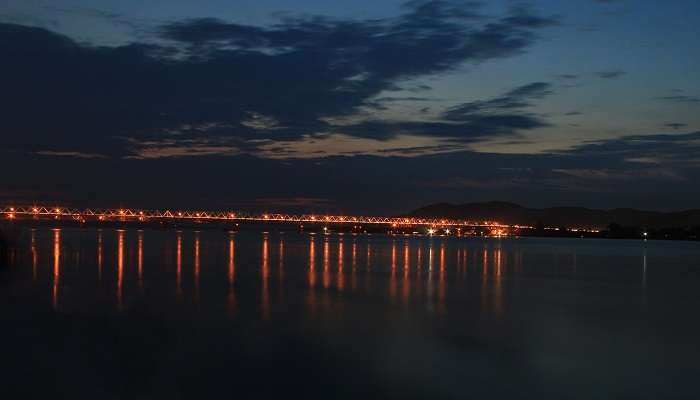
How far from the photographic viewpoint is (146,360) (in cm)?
1170

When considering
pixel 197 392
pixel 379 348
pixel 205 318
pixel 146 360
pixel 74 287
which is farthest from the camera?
pixel 74 287

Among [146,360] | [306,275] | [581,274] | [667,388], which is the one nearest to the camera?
[667,388]

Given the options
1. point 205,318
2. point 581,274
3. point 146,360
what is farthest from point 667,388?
point 581,274

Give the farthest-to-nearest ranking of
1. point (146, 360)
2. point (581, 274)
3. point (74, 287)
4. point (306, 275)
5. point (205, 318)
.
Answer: point (581, 274)
point (306, 275)
point (74, 287)
point (205, 318)
point (146, 360)

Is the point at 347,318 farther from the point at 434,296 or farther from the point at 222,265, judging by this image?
the point at 222,265

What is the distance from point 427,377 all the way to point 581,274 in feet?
92.6

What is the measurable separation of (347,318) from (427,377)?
645 cm

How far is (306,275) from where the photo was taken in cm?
3170

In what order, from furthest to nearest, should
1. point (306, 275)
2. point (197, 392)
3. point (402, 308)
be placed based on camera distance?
point (306, 275) < point (402, 308) < point (197, 392)

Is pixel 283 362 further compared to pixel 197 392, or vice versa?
pixel 283 362

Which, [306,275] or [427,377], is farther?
[306,275]

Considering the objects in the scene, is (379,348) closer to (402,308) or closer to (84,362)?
(84,362)

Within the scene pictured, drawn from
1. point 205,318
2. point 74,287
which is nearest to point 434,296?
point 205,318

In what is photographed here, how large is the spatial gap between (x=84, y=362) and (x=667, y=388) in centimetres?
864
